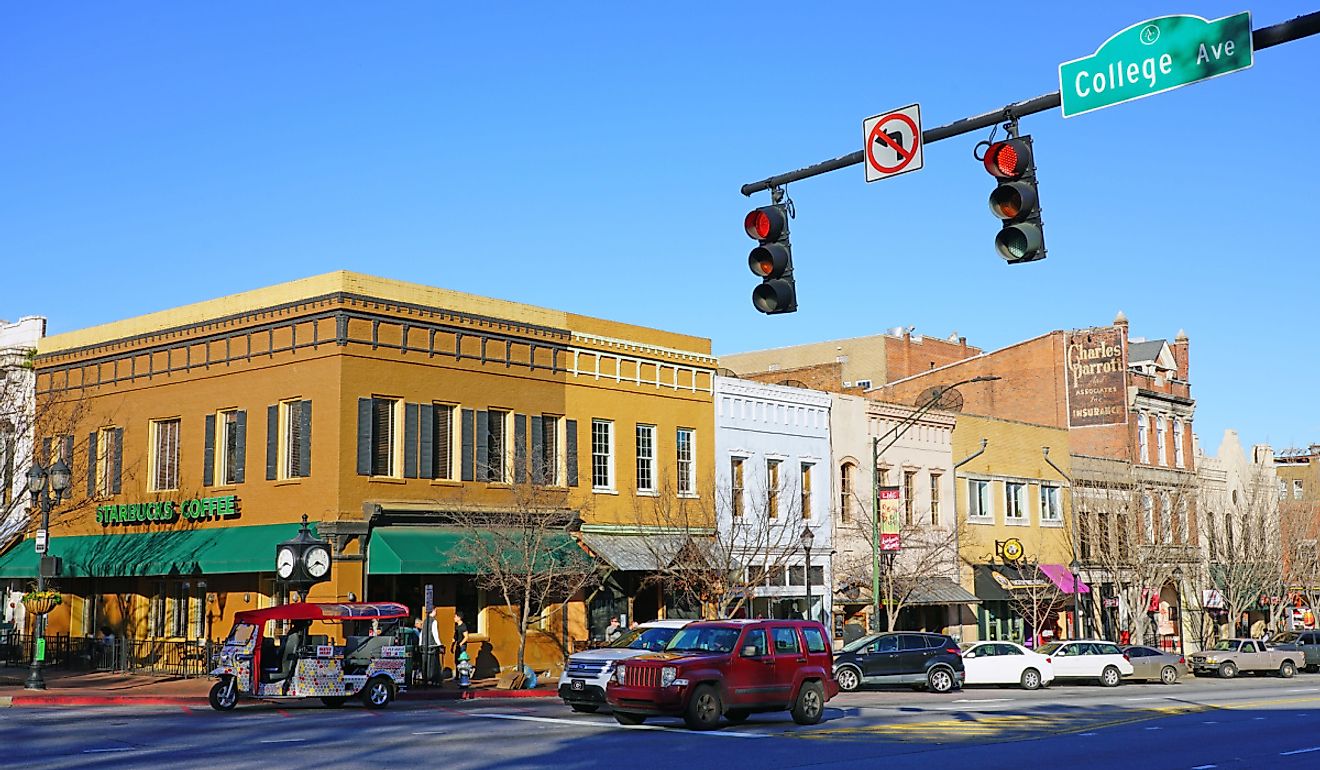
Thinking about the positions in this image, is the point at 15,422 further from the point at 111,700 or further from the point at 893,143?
the point at 893,143

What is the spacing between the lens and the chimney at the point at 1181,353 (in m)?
66.8

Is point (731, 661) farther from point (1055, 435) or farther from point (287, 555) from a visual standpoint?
point (1055, 435)

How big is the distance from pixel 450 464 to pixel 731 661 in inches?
615

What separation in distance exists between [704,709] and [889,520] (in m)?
21.3

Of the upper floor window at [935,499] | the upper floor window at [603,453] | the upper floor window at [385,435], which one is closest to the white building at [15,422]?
the upper floor window at [385,435]

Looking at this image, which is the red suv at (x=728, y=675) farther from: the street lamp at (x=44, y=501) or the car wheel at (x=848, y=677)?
the street lamp at (x=44, y=501)

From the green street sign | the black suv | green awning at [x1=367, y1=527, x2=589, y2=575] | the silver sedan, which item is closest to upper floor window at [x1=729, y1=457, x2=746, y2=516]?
the black suv

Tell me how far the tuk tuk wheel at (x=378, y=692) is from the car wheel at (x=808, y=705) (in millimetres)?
8268

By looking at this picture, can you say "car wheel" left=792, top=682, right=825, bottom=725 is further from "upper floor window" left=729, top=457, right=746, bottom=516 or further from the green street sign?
"upper floor window" left=729, top=457, right=746, bottom=516

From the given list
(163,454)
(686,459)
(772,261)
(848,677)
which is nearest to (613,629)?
(848,677)

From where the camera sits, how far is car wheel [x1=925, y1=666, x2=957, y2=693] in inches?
1357

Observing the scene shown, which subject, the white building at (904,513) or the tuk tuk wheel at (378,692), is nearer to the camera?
the tuk tuk wheel at (378,692)

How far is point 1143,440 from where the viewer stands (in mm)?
62406

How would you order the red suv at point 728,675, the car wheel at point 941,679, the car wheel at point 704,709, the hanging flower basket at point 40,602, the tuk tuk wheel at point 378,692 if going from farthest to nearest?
1. the car wheel at point 941,679
2. the hanging flower basket at point 40,602
3. the tuk tuk wheel at point 378,692
4. the red suv at point 728,675
5. the car wheel at point 704,709
